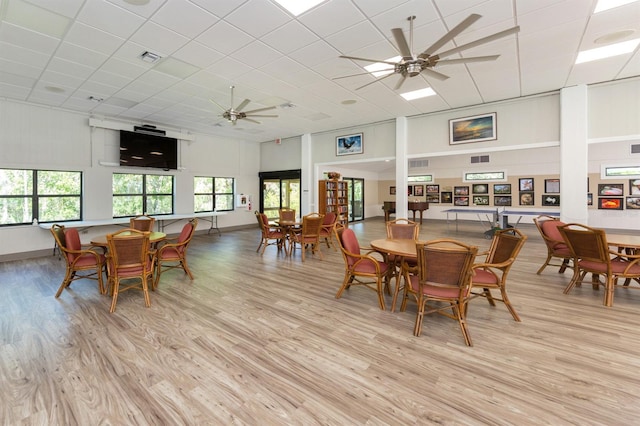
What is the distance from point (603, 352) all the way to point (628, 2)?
3973 mm

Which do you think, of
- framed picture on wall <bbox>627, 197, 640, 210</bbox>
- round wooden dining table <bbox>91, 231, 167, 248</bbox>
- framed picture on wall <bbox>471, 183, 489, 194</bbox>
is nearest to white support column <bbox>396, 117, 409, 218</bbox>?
round wooden dining table <bbox>91, 231, 167, 248</bbox>

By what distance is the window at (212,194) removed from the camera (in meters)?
10.1

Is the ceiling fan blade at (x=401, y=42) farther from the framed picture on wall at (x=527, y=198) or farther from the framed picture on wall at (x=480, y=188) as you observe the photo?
the framed picture on wall at (x=527, y=198)

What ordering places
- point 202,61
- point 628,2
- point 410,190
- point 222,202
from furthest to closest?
point 410,190 < point 222,202 < point 202,61 < point 628,2

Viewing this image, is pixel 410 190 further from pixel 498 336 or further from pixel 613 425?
pixel 613 425

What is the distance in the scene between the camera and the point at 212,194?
10484 millimetres

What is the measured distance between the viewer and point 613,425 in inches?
67.5

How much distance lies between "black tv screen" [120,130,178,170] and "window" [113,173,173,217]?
519 millimetres

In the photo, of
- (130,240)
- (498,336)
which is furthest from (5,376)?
(498,336)

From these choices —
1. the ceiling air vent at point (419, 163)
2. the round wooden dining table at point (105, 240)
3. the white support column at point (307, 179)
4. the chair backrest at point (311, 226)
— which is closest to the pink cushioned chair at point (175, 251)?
the round wooden dining table at point (105, 240)

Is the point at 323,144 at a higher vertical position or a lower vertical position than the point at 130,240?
higher

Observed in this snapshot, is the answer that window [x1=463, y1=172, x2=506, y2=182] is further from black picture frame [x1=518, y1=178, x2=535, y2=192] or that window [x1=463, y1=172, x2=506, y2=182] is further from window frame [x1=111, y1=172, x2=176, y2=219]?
window frame [x1=111, y1=172, x2=176, y2=219]

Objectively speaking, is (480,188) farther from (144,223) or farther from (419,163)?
(144,223)

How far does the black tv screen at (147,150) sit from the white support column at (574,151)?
406 inches
